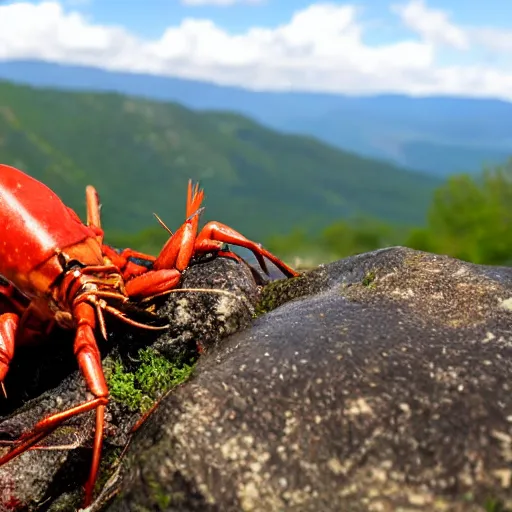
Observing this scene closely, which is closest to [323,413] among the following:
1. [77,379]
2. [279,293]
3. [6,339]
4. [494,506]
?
[494,506]

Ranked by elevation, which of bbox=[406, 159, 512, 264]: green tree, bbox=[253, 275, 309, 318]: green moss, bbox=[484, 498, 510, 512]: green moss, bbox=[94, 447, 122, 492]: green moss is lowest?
bbox=[406, 159, 512, 264]: green tree

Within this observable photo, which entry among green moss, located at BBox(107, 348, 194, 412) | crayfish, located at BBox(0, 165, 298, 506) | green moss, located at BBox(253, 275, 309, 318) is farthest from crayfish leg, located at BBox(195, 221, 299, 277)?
green moss, located at BBox(107, 348, 194, 412)

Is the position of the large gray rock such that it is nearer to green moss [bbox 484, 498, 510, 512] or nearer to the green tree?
green moss [bbox 484, 498, 510, 512]

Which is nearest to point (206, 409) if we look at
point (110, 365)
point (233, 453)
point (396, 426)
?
point (233, 453)

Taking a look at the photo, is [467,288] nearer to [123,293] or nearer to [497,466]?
[497,466]

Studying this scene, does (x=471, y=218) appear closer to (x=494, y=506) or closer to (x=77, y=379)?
(x=77, y=379)

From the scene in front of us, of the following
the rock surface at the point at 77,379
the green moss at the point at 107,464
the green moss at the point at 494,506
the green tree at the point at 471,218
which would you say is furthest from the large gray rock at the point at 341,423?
the green tree at the point at 471,218

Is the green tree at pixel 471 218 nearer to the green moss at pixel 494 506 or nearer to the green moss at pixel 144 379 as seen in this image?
the green moss at pixel 144 379
